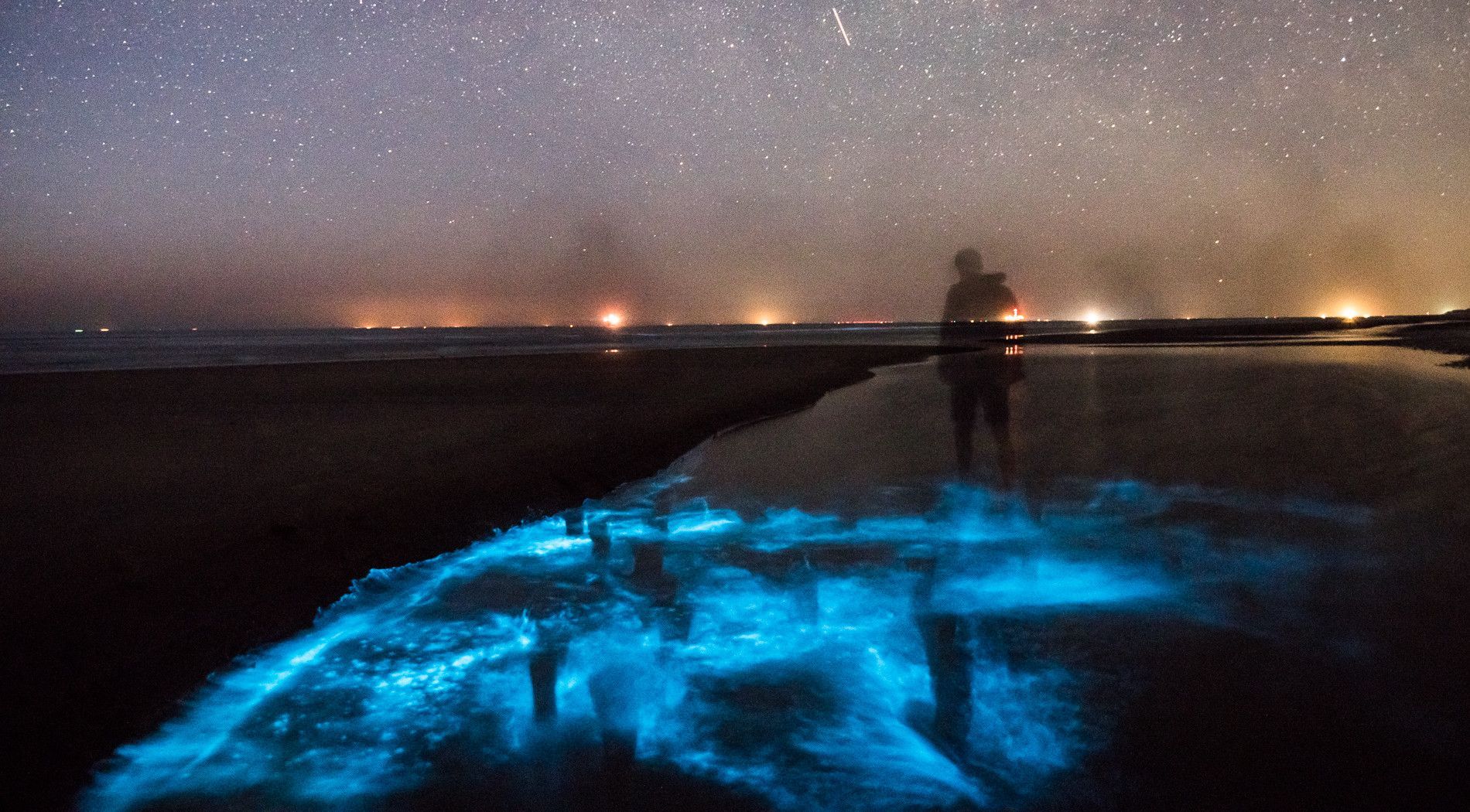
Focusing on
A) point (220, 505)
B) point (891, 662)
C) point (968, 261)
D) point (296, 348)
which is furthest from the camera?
point (296, 348)

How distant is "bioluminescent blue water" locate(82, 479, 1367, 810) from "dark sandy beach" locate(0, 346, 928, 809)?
0.82 feet

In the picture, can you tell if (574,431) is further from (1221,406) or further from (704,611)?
(1221,406)

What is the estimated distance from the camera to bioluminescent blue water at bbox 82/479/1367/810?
2.96 meters

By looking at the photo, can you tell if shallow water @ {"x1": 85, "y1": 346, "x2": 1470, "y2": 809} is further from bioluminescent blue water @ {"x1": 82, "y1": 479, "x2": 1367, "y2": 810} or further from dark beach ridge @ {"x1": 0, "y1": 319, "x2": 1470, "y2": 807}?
dark beach ridge @ {"x1": 0, "y1": 319, "x2": 1470, "y2": 807}

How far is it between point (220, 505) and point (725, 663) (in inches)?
163

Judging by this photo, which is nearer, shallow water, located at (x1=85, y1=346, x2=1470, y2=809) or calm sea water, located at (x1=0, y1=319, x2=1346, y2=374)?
shallow water, located at (x1=85, y1=346, x2=1470, y2=809)

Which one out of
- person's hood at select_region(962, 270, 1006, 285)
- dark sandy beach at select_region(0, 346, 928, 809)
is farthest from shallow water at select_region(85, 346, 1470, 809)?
person's hood at select_region(962, 270, 1006, 285)

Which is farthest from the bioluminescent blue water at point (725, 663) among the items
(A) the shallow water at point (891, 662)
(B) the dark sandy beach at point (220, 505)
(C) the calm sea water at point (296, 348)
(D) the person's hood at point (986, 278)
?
(C) the calm sea water at point (296, 348)

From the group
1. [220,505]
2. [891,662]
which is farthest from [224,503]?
[891,662]

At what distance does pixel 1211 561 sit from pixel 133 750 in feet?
18.8

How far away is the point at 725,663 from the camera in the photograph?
3.80 m

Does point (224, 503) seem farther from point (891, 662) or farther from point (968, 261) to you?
point (968, 261)

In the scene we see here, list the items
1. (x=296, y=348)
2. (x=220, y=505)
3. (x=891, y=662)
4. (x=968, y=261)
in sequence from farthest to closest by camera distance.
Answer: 1. (x=296, y=348)
2. (x=968, y=261)
3. (x=220, y=505)
4. (x=891, y=662)

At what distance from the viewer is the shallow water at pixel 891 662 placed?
283 cm
